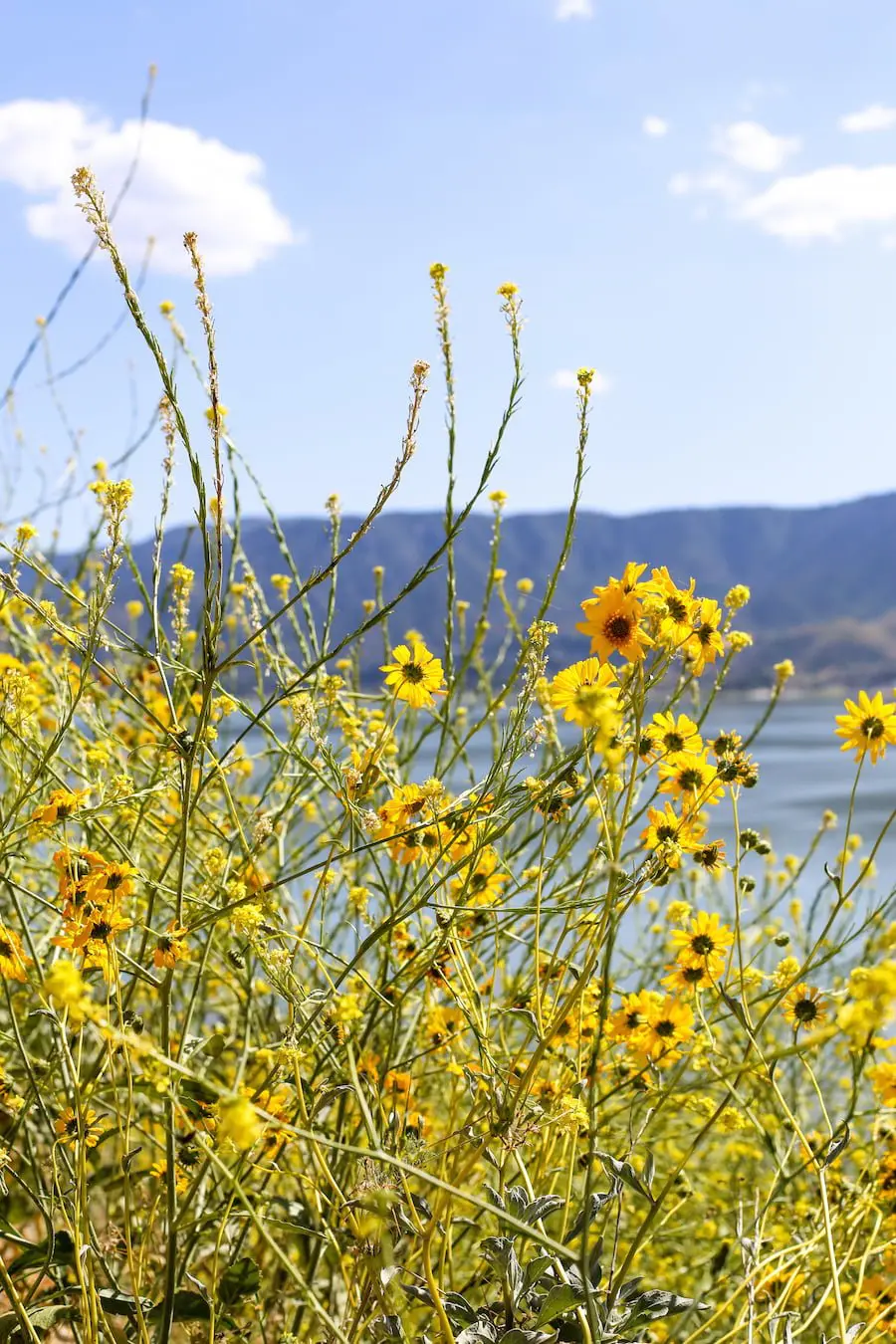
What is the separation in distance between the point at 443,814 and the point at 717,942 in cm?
56

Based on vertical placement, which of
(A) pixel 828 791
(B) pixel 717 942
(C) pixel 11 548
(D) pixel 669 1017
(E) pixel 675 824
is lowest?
(A) pixel 828 791

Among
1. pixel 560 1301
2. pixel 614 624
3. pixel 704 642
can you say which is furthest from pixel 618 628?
pixel 560 1301

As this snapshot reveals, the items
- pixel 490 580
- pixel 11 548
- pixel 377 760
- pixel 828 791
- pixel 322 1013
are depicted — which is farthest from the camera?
pixel 828 791

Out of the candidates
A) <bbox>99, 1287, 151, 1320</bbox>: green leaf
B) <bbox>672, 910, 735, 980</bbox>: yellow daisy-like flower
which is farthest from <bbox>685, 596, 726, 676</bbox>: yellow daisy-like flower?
<bbox>99, 1287, 151, 1320</bbox>: green leaf

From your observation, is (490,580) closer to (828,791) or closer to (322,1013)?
(322,1013)

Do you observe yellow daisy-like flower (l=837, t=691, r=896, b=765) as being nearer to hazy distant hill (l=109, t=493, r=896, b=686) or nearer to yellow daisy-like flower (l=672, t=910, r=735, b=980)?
yellow daisy-like flower (l=672, t=910, r=735, b=980)

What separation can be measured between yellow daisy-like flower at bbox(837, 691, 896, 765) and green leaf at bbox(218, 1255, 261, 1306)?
118 centimetres

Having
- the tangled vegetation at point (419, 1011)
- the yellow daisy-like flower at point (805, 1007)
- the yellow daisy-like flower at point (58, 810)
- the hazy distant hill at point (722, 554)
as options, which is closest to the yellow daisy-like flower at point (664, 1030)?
the tangled vegetation at point (419, 1011)

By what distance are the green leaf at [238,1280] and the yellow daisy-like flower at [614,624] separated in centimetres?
103

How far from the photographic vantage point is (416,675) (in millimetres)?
1817

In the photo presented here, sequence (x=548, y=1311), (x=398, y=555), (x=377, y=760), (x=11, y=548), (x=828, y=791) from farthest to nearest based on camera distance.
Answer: (x=398, y=555)
(x=828, y=791)
(x=377, y=760)
(x=11, y=548)
(x=548, y=1311)

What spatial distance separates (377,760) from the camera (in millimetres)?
1615

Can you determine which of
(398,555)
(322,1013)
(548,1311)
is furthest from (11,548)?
(398,555)

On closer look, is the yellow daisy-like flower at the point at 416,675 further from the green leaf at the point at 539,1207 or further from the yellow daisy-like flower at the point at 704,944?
the green leaf at the point at 539,1207
